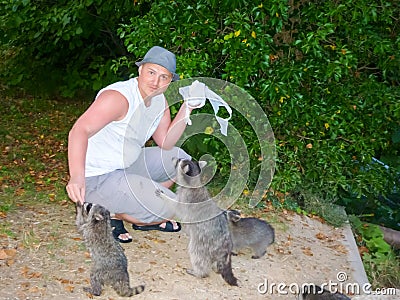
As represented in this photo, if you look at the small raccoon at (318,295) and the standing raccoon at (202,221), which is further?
the standing raccoon at (202,221)

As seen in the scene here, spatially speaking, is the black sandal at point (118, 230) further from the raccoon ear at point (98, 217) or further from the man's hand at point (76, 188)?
the man's hand at point (76, 188)

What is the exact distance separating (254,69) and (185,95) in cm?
124

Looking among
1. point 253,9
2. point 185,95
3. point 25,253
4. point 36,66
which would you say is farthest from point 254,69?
point 36,66

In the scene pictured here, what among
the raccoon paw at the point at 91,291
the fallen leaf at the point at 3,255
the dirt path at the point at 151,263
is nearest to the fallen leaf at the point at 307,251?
the dirt path at the point at 151,263

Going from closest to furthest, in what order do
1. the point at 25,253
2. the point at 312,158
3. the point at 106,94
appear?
1. the point at 106,94
2. the point at 25,253
3. the point at 312,158

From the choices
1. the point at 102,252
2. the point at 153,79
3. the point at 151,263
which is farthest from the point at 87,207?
the point at 153,79

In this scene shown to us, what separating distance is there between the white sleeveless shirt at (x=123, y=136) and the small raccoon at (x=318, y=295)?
1471 millimetres

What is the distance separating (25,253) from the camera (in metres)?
4.37

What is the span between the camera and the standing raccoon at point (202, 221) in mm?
4008

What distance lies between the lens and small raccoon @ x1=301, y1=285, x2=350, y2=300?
3.90 metres

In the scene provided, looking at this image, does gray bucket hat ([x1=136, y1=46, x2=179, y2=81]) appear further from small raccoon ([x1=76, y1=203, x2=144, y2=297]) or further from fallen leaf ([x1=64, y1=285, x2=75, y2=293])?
fallen leaf ([x1=64, y1=285, x2=75, y2=293])

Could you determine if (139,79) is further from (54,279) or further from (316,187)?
(316,187)

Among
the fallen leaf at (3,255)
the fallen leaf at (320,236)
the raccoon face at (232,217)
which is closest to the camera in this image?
the fallen leaf at (3,255)

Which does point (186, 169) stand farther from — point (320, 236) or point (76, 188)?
point (320, 236)
